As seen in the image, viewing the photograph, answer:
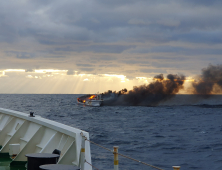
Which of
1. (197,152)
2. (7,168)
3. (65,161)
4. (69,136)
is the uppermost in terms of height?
(69,136)

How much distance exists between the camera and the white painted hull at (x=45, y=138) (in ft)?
23.1

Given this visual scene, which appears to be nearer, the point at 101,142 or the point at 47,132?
the point at 47,132

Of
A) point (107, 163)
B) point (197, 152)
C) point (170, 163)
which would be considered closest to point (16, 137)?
point (107, 163)

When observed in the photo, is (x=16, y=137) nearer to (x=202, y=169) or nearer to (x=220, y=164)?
(x=202, y=169)

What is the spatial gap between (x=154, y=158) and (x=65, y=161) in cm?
1600

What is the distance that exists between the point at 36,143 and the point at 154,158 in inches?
578

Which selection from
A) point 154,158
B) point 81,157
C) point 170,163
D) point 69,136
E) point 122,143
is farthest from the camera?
point 122,143

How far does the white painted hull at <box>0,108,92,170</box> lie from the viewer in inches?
277

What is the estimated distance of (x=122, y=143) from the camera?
2950 centimetres

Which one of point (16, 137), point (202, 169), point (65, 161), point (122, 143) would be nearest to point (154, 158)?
point (202, 169)

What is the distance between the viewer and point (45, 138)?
29.4ft

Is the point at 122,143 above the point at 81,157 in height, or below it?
below

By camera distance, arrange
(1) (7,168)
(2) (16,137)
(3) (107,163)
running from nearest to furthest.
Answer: (1) (7,168) → (2) (16,137) → (3) (107,163)

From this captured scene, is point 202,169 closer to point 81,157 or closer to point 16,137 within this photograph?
point 16,137
